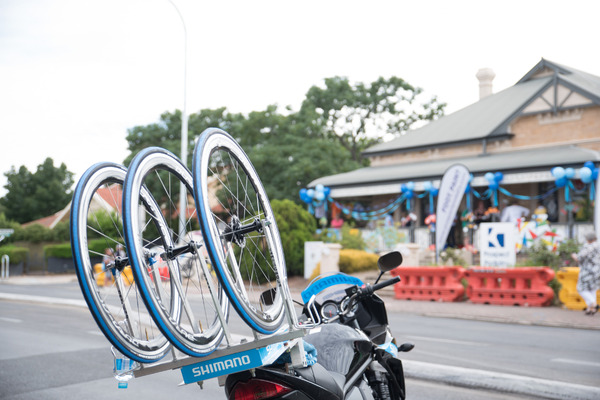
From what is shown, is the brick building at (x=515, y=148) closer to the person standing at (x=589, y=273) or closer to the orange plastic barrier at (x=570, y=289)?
the orange plastic barrier at (x=570, y=289)

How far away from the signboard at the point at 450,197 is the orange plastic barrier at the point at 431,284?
7.20 feet

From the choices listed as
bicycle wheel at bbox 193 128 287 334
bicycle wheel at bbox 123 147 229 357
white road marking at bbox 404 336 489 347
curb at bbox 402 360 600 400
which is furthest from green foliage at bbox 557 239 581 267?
bicycle wheel at bbox 123 147 229 357

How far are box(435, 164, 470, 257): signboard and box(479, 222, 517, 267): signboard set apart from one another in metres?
2.14

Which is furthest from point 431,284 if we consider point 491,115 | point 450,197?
point 491,115

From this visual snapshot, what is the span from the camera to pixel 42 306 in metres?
18.5

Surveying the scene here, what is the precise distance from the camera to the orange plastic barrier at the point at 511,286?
16188 mm

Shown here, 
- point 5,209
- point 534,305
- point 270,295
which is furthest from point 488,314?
point 5,209

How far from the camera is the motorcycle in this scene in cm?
330

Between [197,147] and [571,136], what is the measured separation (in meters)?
27.2

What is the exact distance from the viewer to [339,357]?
365 cm

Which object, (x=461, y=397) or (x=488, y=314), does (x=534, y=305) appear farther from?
(x=461, y=397)

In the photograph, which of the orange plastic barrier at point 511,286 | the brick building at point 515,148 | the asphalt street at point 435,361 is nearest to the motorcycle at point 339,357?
the asphalt street at point 435,361

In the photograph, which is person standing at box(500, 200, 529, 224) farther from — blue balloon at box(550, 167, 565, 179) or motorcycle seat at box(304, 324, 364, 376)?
motorcycle seat at box(304, 324, 364, 376)

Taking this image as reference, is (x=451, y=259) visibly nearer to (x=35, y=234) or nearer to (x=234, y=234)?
(x=234, y=234)
